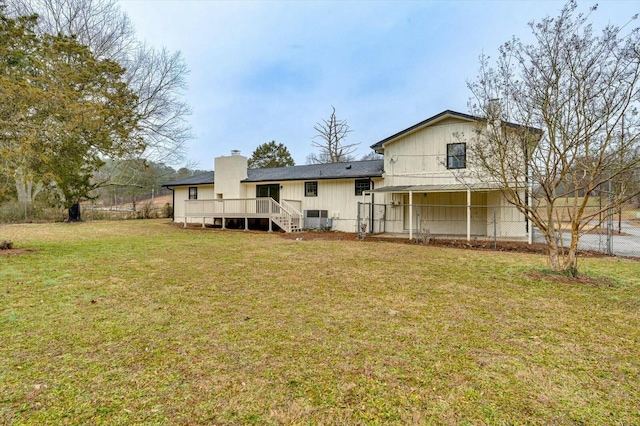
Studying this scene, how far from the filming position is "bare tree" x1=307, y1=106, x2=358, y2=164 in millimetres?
30578

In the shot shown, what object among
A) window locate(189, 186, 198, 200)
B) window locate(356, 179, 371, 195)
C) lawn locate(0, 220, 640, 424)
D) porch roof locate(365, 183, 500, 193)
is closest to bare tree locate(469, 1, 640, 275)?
lawn locate(0, 220, 640, 424)

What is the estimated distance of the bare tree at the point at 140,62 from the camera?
1831 cm

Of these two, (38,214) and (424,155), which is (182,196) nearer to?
(38,214)

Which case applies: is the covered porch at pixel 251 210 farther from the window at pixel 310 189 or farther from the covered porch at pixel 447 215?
the covered porch at pixel 447 215

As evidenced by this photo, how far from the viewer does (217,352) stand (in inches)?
119

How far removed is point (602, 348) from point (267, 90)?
70.4 feet

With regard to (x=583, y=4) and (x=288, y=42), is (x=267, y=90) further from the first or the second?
(x=583, y=4)

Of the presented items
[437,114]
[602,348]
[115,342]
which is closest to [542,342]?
[602,348]

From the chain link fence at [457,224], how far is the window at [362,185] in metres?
0.83

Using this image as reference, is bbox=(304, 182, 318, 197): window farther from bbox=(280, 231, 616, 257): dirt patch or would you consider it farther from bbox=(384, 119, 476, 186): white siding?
bbox=(280, 231, 616, 257): dirt patch

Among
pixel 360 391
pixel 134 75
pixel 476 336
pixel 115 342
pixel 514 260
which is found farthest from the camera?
pixel 134 75

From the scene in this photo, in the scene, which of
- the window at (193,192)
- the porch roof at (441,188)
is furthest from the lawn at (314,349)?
the window at (193,192)

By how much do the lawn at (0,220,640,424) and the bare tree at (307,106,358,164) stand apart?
25.7 metres

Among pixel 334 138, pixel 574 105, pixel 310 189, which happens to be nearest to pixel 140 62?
pixel 310 189
